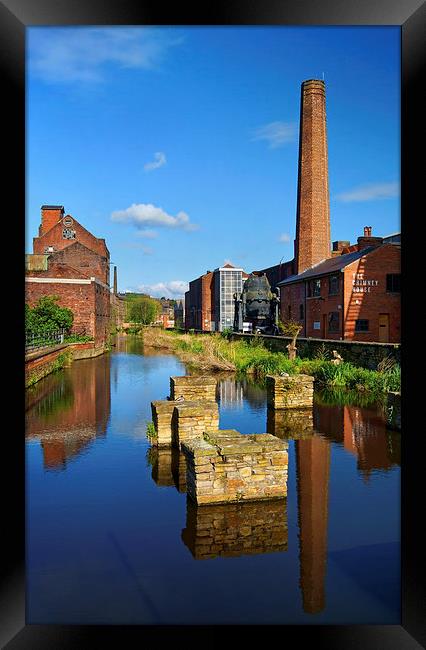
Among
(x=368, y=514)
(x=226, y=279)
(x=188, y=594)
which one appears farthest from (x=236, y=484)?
(x=226, y=279)

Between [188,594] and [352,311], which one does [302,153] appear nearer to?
[352,311]

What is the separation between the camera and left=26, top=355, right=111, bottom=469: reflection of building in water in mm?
8914

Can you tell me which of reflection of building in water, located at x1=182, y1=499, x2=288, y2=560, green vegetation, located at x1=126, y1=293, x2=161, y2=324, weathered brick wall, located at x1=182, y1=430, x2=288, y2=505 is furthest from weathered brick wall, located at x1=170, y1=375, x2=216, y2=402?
green vegetation, located at x1=126, y1=293, x2=161, y2=324

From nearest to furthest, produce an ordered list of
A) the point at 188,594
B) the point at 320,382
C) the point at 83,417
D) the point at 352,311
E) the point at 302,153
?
the point at 188,594 < the point at 83,417 < the point at 320,382 < the point at 352,311 < the point at 302,153

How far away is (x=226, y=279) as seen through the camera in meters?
52.0

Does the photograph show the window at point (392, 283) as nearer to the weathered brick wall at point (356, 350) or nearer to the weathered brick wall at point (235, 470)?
the weathered brick wall at point (356, 350)

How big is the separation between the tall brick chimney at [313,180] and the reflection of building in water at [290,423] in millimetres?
23736

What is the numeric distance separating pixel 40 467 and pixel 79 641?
552cm

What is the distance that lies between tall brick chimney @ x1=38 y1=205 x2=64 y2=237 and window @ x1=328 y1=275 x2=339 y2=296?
33.4 metres

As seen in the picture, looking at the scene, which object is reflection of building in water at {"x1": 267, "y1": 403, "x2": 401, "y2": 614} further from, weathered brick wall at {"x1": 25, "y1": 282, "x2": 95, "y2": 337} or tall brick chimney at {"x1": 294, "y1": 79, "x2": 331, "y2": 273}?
tall brick chimney at {"x1": 294, "y1": 79, "x2": 331, "y2": 273}

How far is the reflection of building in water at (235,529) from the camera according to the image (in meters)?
5.02

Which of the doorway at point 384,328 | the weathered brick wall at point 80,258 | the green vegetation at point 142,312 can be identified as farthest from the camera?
the green vegetation at point 142,312

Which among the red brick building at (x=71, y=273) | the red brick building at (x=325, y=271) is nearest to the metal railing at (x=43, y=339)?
the red brick building at (x=71, y=273)
